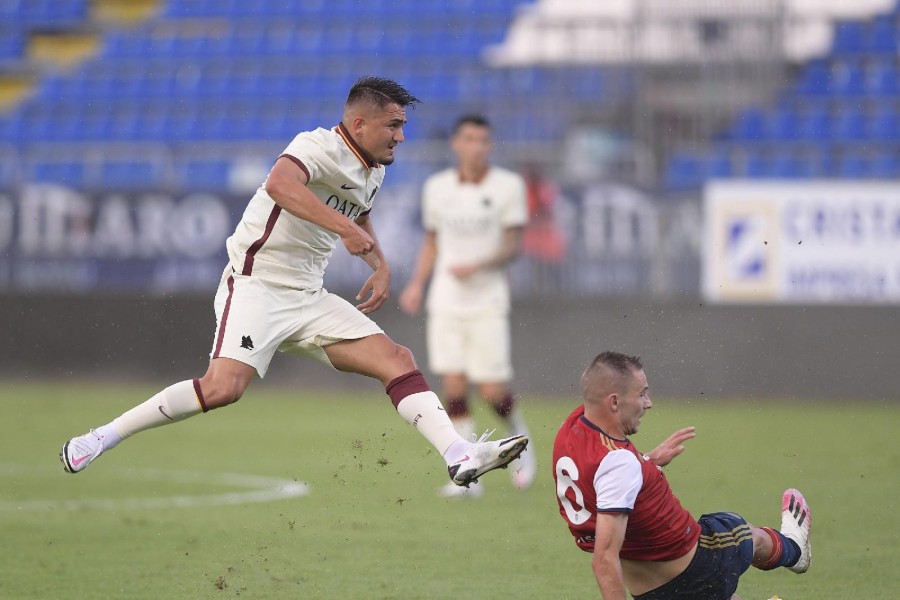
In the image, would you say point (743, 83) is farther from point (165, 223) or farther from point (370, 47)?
point (165, 223)

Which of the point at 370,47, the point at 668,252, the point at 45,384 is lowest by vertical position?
the point at 45,384

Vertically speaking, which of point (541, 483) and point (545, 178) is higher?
point (545, 178)

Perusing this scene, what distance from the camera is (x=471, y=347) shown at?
36.4 ft

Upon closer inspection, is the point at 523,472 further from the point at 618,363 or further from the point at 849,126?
the point at 849,126

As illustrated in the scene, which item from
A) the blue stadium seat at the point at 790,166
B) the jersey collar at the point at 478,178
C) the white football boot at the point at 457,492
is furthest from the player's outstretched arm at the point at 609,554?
the blue stadium seat at the point at 790,166

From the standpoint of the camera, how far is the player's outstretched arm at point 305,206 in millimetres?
6324

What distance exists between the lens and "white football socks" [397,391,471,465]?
6746 millimetres

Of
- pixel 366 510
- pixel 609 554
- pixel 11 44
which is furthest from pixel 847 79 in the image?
pixel 609 554

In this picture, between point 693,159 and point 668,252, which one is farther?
point 693,159

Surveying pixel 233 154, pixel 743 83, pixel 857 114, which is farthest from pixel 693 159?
pixel 233 154

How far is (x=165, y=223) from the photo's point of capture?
57.7 ft

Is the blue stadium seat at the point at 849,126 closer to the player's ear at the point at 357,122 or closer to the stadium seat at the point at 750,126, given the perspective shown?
the stadium seat at the point at 750,126

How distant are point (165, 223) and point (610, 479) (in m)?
13.1

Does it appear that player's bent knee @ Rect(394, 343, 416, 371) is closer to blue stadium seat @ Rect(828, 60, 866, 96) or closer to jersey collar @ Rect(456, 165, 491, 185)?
jersey collar @ Rect(456, 165, 491, 185)
